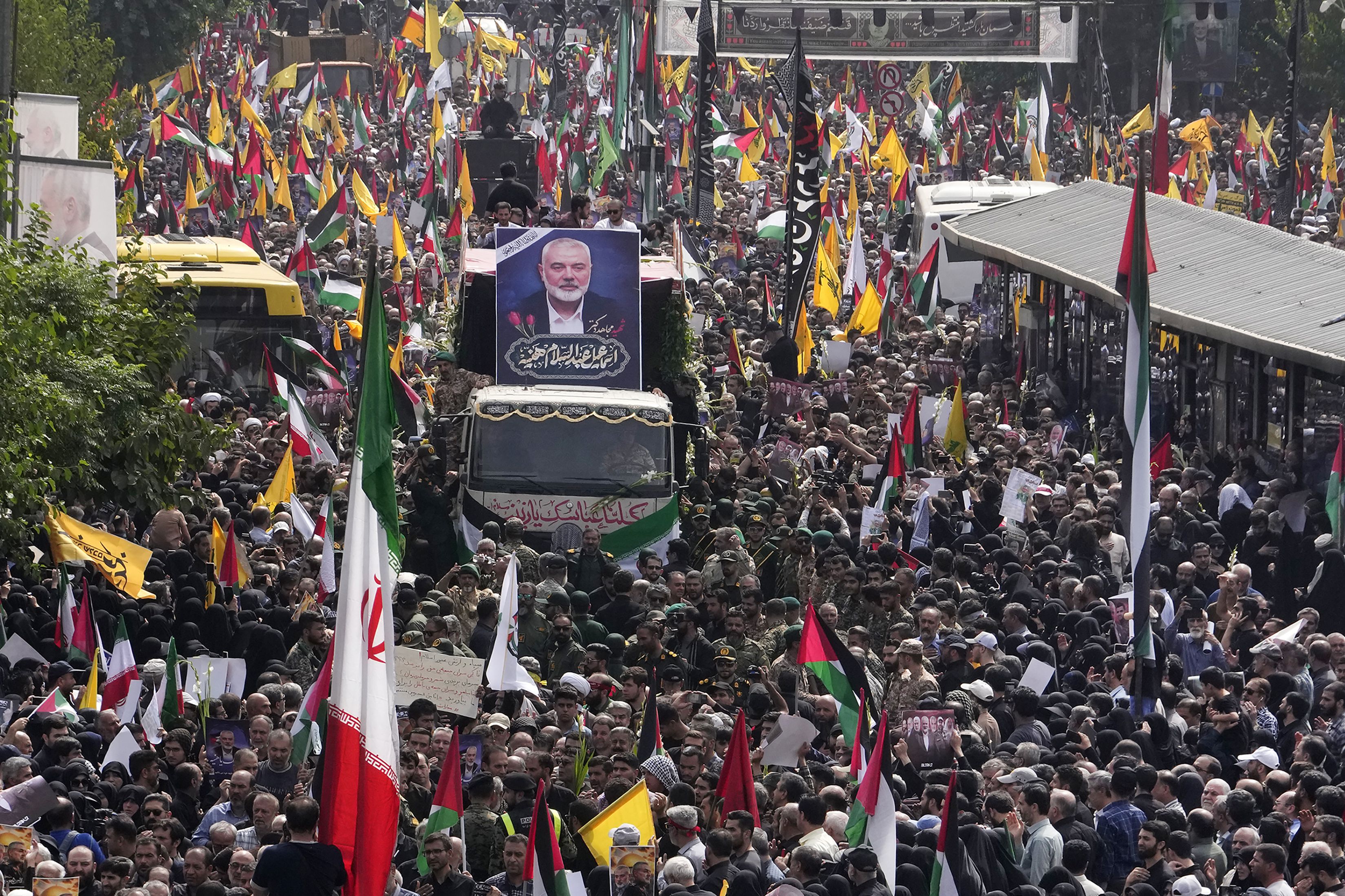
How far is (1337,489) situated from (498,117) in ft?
68.6

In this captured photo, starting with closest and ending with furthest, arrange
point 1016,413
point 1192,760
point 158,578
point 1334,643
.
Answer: point 1192,760, point 1334,643, point 158,578, point 1016,413

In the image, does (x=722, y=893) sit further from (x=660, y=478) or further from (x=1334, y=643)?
(x=660, y=478)

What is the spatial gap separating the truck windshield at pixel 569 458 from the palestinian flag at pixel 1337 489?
483 centimetres

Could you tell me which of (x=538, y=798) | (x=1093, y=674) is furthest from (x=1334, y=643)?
(x=538, y=798)

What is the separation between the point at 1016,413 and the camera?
84.5 ft

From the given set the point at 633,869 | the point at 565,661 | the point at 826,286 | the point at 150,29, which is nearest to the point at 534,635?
the point at 565,661

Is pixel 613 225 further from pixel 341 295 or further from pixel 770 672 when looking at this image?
pixel 770 672

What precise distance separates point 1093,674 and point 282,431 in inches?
349

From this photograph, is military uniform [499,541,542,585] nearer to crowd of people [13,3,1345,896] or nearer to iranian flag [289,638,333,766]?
crowd of people [13,3,1345,896]

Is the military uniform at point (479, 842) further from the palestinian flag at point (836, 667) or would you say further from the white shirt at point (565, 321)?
the white shirt at point (565, 321)

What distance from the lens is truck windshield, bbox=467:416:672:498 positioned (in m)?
18.0

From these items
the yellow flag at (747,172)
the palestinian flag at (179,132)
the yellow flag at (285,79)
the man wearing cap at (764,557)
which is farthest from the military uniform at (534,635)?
the yellow flag at (285,79)

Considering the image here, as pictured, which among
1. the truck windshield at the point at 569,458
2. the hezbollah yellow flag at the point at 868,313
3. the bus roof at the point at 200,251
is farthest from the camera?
the hezbollah yellow flag at the point at 868,313

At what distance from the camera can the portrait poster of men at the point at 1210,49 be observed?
6069 centimetres
